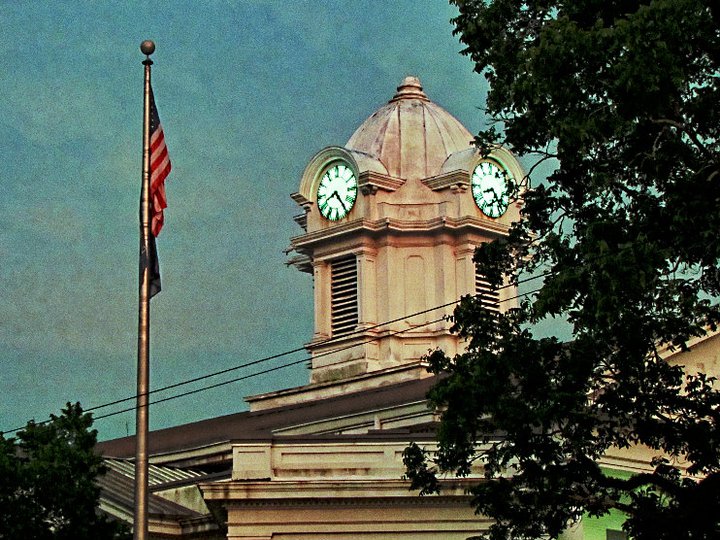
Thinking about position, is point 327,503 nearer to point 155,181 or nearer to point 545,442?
point 155,181

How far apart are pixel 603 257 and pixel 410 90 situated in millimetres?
41418

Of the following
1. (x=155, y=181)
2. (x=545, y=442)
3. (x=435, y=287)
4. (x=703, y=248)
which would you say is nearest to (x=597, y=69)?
(x=703, y=248)

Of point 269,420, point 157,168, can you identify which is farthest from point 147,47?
point 269,420

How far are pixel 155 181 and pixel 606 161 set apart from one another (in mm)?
8786

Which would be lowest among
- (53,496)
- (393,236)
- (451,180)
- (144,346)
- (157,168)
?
(53,496)

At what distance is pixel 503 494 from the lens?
2708 centimetres

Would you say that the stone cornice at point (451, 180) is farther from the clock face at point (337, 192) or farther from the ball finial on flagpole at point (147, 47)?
the ball finial on flagpole at point (147, 47)

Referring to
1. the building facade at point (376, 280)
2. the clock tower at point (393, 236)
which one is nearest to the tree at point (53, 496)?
the building facade at point (376, 280)

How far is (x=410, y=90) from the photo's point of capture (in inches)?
2571

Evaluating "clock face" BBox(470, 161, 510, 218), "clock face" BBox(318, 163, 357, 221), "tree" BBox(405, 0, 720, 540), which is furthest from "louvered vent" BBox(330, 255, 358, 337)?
"tree" BBox(405, 0, 720, 540)

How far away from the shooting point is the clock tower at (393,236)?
60.0m

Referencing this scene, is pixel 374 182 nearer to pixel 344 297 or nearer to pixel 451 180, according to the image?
pixel 451 180

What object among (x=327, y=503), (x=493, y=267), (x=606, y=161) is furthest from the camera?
(x=327, y=503)

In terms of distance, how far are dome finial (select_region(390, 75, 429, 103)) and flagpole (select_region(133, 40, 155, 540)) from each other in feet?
111
